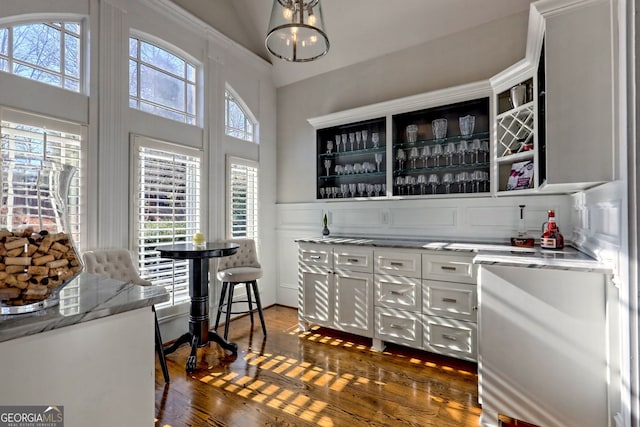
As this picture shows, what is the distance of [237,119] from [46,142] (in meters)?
2.19

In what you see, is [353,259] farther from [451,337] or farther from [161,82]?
[161,82]

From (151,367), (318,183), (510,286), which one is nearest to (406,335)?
(510,286)

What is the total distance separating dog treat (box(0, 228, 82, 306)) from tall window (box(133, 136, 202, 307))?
2328 millimetres

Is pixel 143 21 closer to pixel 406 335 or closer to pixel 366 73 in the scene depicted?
pixel 366 73

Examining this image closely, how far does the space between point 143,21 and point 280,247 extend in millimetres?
3051

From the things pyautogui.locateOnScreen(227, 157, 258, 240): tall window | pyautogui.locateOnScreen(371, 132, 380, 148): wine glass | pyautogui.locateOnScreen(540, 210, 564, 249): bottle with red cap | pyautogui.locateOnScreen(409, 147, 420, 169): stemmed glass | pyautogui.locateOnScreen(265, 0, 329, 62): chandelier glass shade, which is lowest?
pyautogui.locateOnScreen(540, 210, 564, 249): bottle with red cap

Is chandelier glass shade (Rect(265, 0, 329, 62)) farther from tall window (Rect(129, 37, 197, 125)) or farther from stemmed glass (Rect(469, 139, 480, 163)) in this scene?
stemmed glass (Rect(469, 139, 480, 163))

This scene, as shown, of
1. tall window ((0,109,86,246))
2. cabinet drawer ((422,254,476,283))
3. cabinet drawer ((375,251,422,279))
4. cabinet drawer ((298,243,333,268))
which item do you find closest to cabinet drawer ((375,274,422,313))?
cabinet drawer ((375,251,422,279))

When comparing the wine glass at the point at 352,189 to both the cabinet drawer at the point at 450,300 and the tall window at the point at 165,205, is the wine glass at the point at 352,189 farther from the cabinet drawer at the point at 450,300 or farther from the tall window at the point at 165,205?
the tall window at the point at 165,205

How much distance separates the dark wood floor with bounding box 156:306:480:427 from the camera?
2.10m

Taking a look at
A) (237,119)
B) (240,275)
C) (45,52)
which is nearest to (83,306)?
(240,275)

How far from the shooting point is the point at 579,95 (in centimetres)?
185

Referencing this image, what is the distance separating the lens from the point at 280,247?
Answer: 468cm

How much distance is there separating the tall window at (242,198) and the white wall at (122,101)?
4.6 inches
